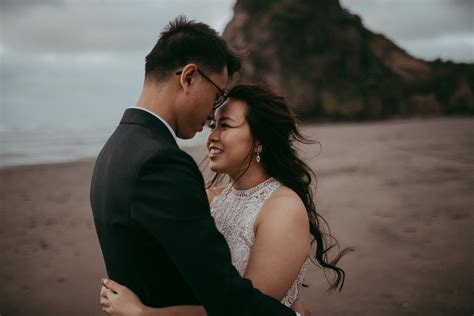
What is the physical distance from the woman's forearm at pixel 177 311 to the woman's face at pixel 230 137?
1146 mm

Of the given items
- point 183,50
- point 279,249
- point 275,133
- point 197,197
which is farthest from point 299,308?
point 183,50

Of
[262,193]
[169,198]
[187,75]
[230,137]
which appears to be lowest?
[262,193]

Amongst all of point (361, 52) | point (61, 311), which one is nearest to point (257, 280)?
point (61, 311)

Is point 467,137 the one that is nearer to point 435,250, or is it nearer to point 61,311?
point 435,250

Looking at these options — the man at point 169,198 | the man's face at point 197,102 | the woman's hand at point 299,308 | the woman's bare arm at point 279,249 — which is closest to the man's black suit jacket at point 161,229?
the man at point 169,198

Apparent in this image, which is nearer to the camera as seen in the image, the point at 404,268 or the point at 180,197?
the point at 180,197

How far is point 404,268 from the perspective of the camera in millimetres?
5449

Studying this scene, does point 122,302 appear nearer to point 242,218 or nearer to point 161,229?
point 161,229

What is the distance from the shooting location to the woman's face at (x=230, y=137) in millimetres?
2817

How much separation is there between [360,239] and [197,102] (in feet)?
17.1

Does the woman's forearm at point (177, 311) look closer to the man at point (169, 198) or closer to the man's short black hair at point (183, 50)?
the man at point (169, 198)

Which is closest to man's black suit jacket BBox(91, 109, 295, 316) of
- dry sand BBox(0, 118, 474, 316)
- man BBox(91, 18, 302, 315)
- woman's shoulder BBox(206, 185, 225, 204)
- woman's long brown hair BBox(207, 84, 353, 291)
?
man BBox(91, 18, 302, 315)

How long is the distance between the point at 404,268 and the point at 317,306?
148 cm

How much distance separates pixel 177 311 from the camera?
6.35 feet
